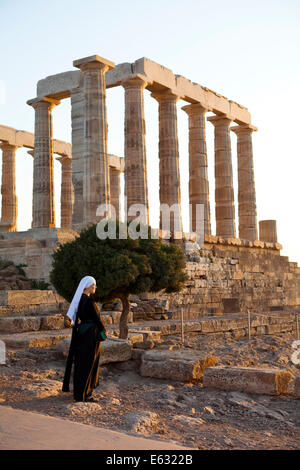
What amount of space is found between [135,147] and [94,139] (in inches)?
96.8

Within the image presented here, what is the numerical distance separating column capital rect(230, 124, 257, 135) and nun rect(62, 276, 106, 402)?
27.7 meters

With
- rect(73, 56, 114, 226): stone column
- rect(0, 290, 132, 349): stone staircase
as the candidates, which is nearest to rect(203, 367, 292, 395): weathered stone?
rect(0, 290, 132, 349): stone staircase

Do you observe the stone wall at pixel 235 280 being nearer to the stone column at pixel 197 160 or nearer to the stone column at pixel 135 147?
the stone column at pixel 197 160

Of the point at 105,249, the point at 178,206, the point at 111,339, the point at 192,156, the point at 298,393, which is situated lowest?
the point at 298,393

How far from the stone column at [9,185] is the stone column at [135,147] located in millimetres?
11744

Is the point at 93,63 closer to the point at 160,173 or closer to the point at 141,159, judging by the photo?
the point at 141,159

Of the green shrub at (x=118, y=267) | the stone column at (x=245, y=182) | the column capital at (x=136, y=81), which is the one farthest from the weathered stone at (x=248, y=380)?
the stone column at (x=245, y=182)

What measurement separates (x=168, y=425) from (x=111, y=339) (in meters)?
4.79

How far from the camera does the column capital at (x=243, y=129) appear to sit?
33963 millimetres

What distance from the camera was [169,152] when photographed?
2719 cm

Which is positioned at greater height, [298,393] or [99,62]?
[99,62]

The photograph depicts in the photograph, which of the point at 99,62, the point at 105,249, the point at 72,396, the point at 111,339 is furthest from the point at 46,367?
the point at 99,62

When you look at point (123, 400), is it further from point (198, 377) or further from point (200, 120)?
point (200, 120)

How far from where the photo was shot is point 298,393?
9305 mm
